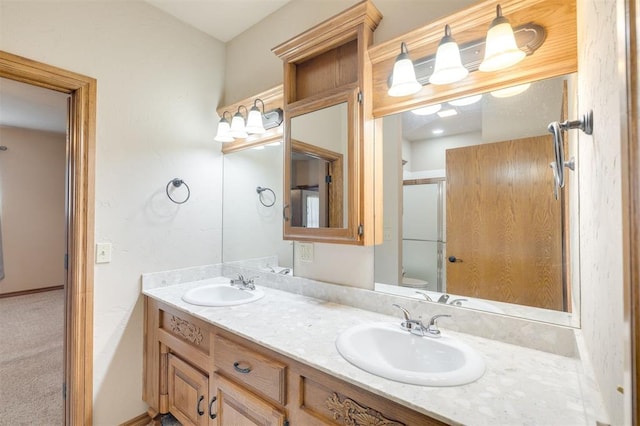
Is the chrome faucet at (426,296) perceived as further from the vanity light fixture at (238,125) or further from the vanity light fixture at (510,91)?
the vanity light fixture at (238,125)

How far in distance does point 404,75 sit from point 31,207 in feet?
19.4

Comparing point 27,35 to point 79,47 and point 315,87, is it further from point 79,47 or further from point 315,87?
point 315,87

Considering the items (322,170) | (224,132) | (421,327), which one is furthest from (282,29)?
(421,327)

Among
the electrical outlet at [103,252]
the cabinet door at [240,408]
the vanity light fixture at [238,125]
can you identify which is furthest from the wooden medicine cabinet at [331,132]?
the electrical outlet at [103,252]

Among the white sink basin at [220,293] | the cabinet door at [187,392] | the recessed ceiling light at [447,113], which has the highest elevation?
the recessed ceiling light at [447,113]

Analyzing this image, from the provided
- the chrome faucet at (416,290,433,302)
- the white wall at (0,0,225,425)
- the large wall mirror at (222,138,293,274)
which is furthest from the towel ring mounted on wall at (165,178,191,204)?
the chrome faucet at (416,290,433,302)

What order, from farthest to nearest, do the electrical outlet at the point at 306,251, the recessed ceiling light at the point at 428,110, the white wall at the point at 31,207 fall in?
the white wall at the point at 31,207 < the electrical outlet at the point at 306,251 < the recessed ceiling light at the point at 428,110

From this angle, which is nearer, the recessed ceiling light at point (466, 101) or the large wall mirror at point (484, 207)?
the large wall mirror at point (484, 207)

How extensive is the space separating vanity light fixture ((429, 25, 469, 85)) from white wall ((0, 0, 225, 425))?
171 cm

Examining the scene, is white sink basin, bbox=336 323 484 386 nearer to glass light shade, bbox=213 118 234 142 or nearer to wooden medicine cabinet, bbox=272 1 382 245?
wooden medicine cabinet, bbox=272 1 382 245

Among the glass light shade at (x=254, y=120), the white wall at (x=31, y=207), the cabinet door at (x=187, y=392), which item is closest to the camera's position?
the cabinet door at (x=187, y=392)

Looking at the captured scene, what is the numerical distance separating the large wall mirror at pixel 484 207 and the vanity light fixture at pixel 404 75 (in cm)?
14

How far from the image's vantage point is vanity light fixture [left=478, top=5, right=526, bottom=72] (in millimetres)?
1029

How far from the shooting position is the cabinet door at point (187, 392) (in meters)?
1.44
